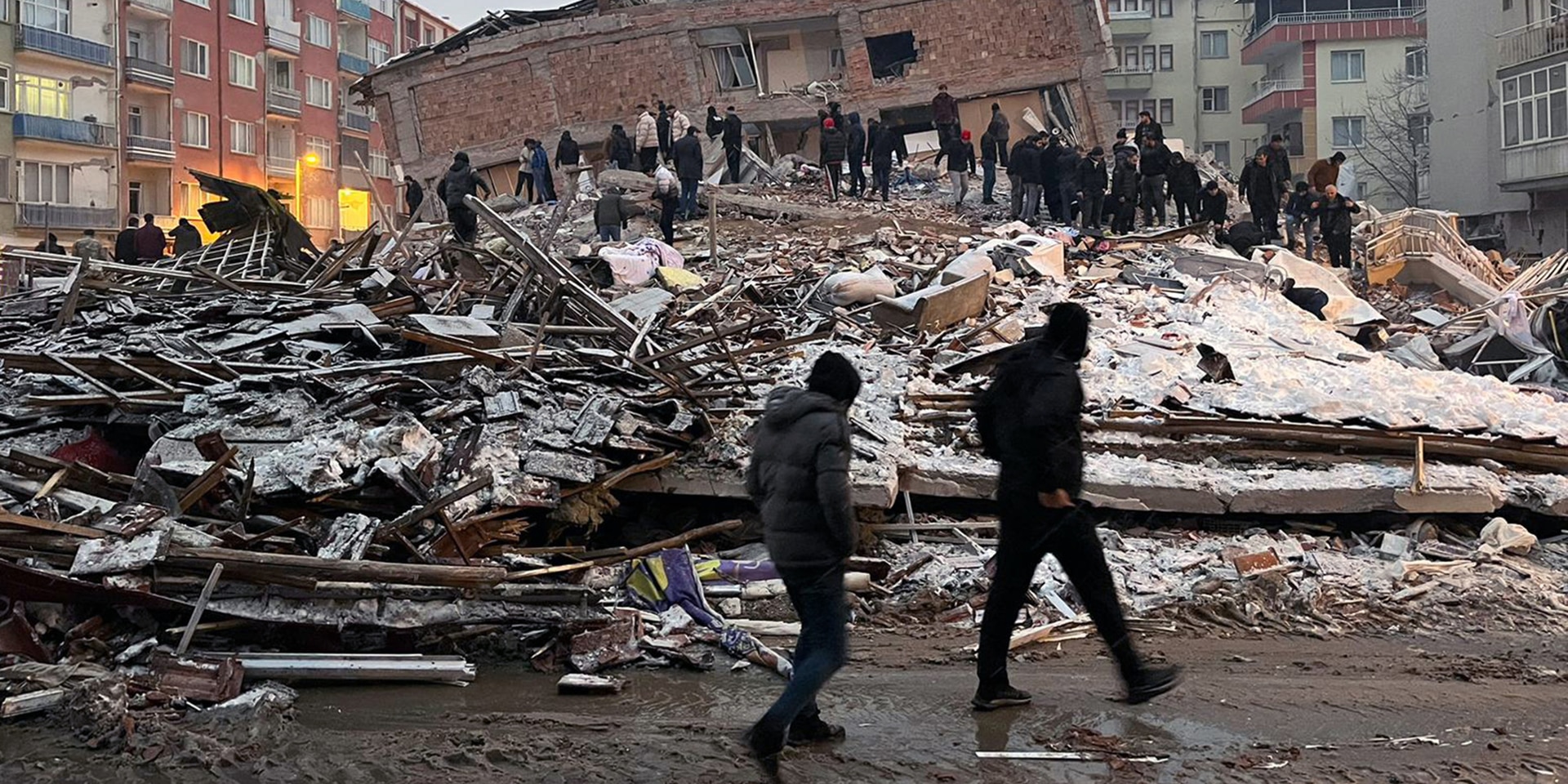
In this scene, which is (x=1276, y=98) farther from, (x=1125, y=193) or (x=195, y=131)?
(x=195, y=131)

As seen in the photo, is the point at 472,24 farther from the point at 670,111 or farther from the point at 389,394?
the point at 389,394

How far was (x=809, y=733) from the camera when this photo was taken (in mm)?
5266

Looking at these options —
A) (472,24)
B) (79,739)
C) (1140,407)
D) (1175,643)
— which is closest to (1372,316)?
(1140,407)

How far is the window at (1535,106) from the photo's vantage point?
105 ft

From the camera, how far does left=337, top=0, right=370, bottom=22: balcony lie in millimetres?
59906

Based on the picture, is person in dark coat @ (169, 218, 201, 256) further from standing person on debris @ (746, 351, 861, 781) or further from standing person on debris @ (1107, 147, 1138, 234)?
standing person on debris @ (746, 351, 861, 781)

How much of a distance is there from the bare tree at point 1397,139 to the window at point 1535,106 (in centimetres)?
1652

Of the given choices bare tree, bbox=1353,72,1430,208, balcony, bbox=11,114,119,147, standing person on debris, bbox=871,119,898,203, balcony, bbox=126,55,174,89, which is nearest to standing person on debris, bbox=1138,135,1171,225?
standing person on debris, bbox=871,119,898,203

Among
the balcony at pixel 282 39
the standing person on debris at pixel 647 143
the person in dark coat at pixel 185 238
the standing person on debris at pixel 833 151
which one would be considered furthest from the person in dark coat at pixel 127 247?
the balcony at pixel 282 39

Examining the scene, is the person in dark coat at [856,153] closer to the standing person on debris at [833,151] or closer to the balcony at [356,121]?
the standing person on debris at [833,151]

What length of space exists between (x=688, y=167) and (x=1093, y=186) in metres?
6.55

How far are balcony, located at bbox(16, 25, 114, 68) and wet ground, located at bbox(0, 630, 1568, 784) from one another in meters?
42.5

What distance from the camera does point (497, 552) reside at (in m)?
7.31

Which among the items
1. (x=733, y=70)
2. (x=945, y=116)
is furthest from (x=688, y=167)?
(x=733, y=70)
